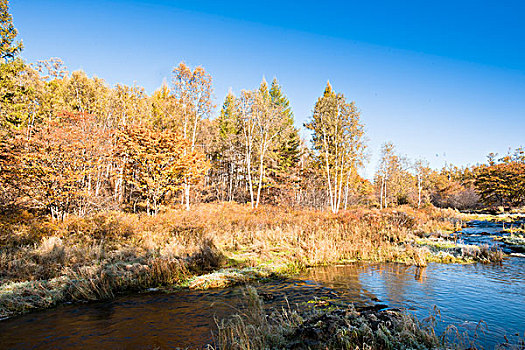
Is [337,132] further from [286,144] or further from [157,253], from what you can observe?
[157,253]

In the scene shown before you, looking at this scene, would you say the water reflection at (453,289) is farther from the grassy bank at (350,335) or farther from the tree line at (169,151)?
the tree line at (169,151)

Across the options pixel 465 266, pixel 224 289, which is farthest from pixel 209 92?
pixel 465 266

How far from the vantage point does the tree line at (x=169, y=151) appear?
41.4 feet

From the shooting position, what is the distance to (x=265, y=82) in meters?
33.7

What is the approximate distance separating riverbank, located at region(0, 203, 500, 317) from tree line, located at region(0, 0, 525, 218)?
2843 mm

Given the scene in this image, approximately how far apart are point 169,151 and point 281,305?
45.1 ft

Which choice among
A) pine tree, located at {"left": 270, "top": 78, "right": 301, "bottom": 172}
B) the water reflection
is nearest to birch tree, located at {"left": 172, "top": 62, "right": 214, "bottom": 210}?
pine tree, located at {"left": 270, "top": 78, "right": 301, "bottom": 172}

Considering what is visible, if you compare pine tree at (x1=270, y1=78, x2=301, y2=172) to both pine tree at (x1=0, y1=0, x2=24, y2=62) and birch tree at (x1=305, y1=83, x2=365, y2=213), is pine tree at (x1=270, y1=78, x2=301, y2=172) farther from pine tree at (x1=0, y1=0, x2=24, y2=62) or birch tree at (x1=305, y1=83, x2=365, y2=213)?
pine tree at (x1=0, y1=0, x2=24, y2=62)

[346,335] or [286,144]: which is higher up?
[286,144]

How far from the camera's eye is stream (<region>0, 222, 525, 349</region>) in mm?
4478

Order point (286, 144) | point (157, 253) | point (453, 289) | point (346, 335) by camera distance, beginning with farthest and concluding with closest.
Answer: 1. point (286, 144)
2. point (157, 253)
3. point (453, 289)
4. point (346, 335)

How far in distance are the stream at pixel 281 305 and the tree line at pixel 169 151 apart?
938 centimetres

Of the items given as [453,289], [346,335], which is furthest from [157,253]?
[453,289]

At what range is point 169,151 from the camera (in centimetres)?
1709
